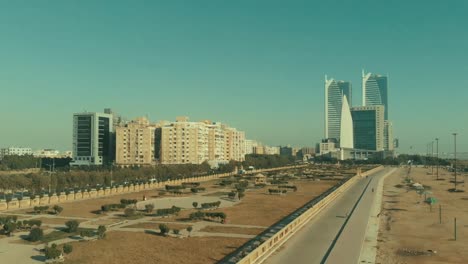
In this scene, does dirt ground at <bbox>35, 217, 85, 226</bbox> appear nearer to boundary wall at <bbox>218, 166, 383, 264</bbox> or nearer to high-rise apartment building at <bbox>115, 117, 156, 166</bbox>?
boundary wall at <bbox>218, 166, 383, 264</bbox>

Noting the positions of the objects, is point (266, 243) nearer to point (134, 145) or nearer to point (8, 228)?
point (8, 228)

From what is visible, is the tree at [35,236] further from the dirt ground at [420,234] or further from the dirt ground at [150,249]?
the dirt ground at [420,234]

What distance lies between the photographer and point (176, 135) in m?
172

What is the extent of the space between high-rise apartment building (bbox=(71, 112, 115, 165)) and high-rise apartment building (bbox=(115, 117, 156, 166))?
10537mm

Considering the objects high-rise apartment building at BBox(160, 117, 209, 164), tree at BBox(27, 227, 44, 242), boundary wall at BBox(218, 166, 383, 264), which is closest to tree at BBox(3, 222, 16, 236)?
tree at BBox(27, 227, 44, 242)

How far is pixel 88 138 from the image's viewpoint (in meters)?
178

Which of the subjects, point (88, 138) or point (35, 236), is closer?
point (35, 236)

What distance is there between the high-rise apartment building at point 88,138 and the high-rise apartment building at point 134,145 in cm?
1054

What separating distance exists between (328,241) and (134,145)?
148 metres

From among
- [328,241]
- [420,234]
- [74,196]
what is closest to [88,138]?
[74,196]

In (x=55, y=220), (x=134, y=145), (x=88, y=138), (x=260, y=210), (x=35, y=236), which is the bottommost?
(x=55, y=220)

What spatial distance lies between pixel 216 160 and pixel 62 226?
490 feet

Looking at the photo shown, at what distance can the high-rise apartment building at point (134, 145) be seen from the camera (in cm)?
17225

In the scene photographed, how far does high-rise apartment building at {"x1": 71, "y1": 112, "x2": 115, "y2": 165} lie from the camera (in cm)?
17812
